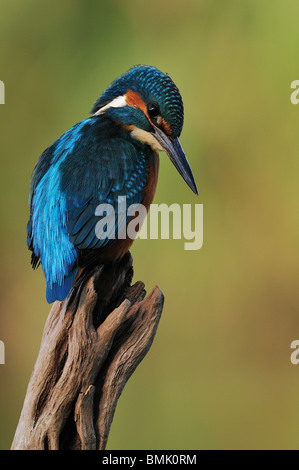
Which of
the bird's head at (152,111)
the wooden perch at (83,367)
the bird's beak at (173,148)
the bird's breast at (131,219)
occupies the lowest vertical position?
the wooden perch at (83,367)

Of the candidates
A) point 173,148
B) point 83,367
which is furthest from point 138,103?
point 83,367

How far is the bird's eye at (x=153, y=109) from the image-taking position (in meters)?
1.67

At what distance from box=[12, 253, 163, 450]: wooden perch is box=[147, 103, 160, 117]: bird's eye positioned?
0.43 metres

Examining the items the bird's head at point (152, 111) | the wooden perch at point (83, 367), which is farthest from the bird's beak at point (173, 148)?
the wooden perch at point (83, 367)

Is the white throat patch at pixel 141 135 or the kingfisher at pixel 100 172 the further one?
the white throat patch at pixel 141 135

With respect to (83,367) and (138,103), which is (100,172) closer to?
(138,103)

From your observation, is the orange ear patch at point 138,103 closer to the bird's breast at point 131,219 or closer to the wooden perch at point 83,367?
the bird's breast at point 131,219

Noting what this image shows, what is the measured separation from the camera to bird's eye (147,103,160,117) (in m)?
1.67

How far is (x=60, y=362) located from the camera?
1621mm

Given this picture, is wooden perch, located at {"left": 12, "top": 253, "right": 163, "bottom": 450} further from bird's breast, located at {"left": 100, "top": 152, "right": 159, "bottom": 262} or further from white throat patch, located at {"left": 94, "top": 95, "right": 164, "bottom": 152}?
white throat patch, located at {"left": 94, "top": 95, "right": 164, "bottom": 152}

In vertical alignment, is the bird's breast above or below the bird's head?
below

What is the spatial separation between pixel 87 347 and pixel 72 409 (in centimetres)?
16

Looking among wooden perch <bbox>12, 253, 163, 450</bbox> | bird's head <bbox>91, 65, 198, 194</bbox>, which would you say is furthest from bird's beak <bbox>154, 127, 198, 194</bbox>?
wooden perch <bbox>12, 253, 163, 450</bbox>
